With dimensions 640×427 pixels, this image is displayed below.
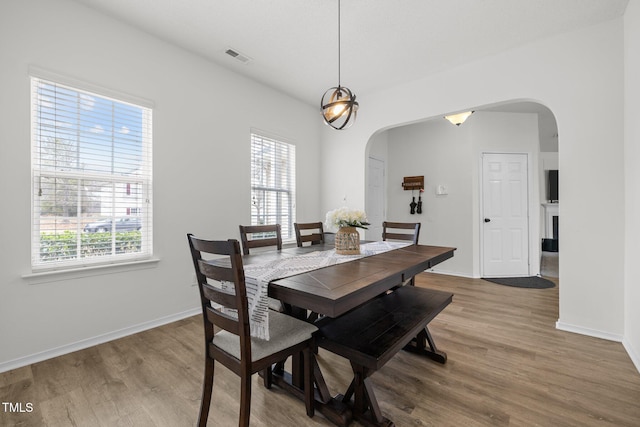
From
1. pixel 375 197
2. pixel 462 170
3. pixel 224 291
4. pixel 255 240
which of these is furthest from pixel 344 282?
pixel 462 170

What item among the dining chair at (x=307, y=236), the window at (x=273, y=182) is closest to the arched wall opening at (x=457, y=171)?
the window at (x=273, y=182)

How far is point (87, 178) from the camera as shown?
2389 mm

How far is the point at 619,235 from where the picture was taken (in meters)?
2.49

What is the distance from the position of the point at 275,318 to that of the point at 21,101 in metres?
2.45

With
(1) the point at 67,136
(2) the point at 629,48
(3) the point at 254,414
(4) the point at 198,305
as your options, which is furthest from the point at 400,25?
(4) the point at 198,305

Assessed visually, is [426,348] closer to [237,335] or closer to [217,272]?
[237,335]

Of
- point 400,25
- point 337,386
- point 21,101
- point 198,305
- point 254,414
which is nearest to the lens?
point 254,414

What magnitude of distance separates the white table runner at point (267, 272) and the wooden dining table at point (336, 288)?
0.05m

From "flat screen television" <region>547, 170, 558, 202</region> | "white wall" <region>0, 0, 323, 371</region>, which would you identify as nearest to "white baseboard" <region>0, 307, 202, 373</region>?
"white wall" <region>0, 0, 323, 371</region>

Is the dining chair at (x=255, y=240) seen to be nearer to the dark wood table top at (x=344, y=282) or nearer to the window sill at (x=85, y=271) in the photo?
the dark wood table top at (x=344, y=282)

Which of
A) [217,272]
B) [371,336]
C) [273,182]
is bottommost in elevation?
[371,336]

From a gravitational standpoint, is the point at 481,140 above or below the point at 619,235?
above

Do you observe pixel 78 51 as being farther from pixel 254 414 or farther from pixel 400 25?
pixel 254 414

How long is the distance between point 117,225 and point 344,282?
2309 millimetres
